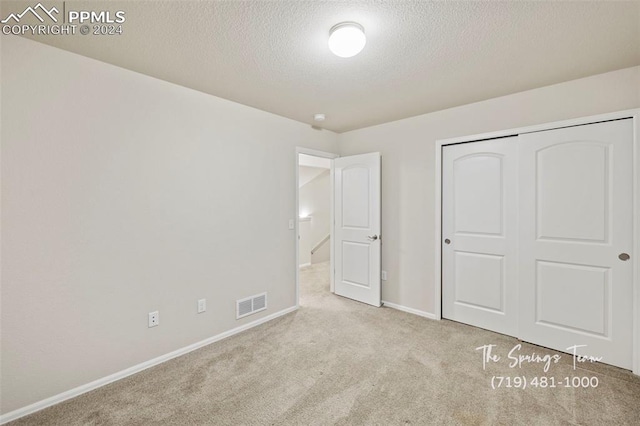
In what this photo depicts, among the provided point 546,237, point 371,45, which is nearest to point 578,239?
point 546,237

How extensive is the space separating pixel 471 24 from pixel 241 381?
9.01 ft

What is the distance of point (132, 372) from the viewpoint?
2184 millimetres

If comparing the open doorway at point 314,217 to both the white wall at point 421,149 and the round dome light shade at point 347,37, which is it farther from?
the round dome light shade at point 347,37

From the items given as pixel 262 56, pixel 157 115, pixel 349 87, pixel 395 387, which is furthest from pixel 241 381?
pixel 349 87

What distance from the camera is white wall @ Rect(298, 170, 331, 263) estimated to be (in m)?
6.44

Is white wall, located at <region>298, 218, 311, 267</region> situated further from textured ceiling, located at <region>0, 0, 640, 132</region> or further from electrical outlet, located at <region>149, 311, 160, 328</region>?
electrical outlet, located at <region>149, 311, 160, 328</region>

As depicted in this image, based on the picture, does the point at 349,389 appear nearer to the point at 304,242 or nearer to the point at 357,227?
the point at 357,227

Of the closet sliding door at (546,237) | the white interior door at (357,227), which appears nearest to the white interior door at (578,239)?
the closet sliding door at (546,237)

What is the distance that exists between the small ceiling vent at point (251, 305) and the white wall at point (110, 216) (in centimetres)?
6

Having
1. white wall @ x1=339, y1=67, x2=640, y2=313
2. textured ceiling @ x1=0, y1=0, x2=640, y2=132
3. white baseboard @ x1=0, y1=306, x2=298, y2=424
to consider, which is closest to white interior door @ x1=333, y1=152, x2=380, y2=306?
white wall @ x1=339, y1=67, x2=640, y2=313

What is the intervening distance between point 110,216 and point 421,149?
3034 mm

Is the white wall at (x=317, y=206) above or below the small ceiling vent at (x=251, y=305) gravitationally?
above

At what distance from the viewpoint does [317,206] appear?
21.6ft

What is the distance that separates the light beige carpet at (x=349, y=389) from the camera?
5.69 feet
